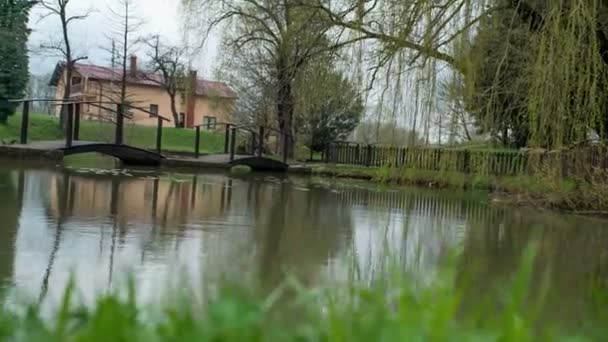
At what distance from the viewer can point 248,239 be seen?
5465 mm

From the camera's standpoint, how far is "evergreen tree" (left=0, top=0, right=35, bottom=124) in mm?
27828

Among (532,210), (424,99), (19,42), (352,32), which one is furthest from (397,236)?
(19,42)

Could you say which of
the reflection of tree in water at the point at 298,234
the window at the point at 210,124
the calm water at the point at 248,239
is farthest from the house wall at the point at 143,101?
the reflection of tree in water at the point at 298,234

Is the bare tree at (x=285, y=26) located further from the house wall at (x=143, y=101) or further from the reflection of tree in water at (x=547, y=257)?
the house wall at (x=143, y=101)

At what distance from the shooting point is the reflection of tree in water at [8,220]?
3.61m

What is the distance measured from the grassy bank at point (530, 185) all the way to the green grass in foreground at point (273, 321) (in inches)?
201

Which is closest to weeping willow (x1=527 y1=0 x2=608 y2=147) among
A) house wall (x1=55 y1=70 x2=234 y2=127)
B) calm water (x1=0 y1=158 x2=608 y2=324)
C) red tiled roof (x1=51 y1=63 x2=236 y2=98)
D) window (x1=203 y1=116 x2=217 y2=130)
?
calm water (x1=0 y1=158 x2=608 y2=324)

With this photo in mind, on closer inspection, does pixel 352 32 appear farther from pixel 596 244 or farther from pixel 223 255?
pixel 223 255

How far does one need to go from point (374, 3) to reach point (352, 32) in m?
0.45

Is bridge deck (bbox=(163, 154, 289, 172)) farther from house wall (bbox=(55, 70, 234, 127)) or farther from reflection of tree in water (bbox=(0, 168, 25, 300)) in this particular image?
reflection of tree in water (bbox=(0, 168, 25, 300))

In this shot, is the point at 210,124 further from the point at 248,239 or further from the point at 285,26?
the point at 248,239

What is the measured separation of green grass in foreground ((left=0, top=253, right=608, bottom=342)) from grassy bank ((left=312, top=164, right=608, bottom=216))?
16.7 ft

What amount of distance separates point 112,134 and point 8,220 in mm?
21819

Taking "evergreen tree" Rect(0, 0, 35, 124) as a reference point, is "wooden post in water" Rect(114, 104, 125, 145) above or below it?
below
